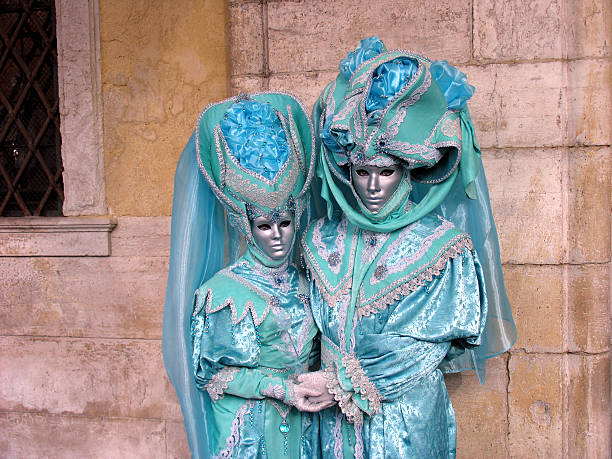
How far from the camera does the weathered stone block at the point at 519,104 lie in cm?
259

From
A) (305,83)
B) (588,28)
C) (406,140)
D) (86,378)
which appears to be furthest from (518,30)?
(86,378)

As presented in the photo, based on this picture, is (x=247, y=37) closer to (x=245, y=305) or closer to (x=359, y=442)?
(x=245, y=305)

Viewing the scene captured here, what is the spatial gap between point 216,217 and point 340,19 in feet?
3.83

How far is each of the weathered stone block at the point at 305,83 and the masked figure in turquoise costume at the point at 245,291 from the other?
0.61 meters

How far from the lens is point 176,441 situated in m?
3.18

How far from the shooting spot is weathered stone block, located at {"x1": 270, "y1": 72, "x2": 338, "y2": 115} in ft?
9.16

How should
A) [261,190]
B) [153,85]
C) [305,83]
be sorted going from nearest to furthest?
[261,190]
[305,83]
[153,85]

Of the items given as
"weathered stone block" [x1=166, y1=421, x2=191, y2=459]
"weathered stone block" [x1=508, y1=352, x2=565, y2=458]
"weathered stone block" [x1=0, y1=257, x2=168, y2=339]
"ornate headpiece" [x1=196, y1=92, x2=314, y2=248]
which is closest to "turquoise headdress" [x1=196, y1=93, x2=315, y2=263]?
"ornate headpiece" [x1=196, y1=92, x2=314, y2=248]

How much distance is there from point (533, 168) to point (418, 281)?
1061 millimetres

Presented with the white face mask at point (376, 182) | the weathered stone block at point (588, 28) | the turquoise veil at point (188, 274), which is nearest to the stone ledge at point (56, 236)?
the turquoise veil at point (188, 274)

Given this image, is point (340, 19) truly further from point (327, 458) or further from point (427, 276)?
point (327, 458)

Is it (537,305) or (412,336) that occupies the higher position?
(412,336)

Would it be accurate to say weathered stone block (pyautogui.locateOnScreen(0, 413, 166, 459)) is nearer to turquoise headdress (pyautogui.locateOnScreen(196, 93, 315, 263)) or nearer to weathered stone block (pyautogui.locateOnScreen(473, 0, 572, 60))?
turquoise headdress (pyautogui.locateOnScreen(196, 93, 315, 263))

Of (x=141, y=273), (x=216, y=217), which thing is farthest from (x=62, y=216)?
(x=216, y=217)
